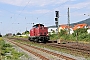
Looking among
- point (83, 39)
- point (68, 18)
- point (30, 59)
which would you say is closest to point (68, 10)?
point (68, 18)

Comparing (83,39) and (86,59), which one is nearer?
(86,59)

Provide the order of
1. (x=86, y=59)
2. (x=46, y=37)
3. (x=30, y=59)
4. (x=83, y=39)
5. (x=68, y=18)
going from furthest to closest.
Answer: (x=68, y=18)
(x=83, y=39)
(x=46, y=37)
(x=30, y=59)
(x=86, y=59)

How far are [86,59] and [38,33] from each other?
28.9 metres

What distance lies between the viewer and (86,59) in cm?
1686

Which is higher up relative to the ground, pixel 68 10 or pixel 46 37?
pixel 68 10

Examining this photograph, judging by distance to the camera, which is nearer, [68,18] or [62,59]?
[62,59]

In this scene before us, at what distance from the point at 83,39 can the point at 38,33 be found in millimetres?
9547

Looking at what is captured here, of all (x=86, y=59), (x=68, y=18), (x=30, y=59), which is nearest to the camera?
(x=86, y=59)

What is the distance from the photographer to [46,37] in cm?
4462

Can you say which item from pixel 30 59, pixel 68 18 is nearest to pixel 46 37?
pixel 68 18

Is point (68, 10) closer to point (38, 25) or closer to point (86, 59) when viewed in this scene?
point (38, 25)

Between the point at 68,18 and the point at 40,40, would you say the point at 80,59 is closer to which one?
the point at 40,40

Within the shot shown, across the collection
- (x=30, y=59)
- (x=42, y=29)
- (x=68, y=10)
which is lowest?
(x=30, y=59)

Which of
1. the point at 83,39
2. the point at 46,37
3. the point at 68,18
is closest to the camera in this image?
the point at 46,37
